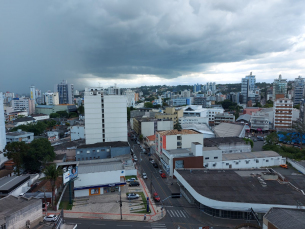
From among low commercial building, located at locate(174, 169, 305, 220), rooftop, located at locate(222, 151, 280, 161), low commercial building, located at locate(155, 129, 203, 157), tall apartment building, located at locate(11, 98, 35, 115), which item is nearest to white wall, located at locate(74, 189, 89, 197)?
low commercial building, located at locate(174, 169, 305, 220)

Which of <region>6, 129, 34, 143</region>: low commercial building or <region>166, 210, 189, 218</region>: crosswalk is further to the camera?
<region>6, 129, 34, 143</region>: low commercial building

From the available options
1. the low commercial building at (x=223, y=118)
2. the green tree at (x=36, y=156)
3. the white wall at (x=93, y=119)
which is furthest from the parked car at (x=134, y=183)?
the low commercial building at (x=223, y=118)

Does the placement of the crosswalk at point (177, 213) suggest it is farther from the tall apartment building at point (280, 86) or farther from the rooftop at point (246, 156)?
the tall apartment building at point (280, 86)

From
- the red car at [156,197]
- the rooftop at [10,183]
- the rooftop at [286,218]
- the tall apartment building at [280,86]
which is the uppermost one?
the tall apartment building at [280,86]

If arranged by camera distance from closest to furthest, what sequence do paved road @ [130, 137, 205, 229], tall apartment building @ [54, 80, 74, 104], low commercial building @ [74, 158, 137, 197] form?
1. paved road @ [130, 137, 205, 229]
2. low commercial building @ [74, 158, 137, 197]
3. tall apartment building @ [54, 80, 74, 104]

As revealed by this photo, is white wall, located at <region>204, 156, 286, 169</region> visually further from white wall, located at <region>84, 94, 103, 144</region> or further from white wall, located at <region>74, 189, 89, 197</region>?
white wall, located at <region>84, 94, 103, 144</region>

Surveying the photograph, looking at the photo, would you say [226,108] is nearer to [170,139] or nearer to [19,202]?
[170,139]
